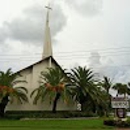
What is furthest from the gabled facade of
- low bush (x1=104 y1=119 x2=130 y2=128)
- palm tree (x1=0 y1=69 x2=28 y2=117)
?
low bush (x1=104 y1=119 x2=130 y2=128)

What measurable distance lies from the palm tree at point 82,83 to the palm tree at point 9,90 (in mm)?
7246

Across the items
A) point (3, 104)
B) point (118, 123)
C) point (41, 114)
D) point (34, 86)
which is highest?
point (34, 86)

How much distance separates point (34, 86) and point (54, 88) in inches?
256

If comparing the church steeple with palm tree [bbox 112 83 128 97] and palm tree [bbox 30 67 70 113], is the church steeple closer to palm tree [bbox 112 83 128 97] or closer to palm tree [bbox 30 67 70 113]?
palm tree [bbox 30 67 70 113]

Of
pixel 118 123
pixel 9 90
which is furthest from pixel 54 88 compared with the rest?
pixel 118 123

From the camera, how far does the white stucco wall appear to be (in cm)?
4881

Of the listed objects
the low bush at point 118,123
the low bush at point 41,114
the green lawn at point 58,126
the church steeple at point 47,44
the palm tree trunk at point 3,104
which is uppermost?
the church steeple at point 47,44

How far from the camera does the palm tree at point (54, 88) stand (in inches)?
1729

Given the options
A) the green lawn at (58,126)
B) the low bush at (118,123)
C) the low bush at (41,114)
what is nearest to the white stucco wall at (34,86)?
the low bush at (41,114)

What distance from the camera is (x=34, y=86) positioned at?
49688 mm

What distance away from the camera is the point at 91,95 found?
154ft

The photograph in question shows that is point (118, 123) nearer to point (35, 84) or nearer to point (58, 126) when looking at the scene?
point (58, 126)

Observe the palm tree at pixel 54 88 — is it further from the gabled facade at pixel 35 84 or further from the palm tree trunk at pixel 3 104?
the palm tree trunk at pixel 3 104

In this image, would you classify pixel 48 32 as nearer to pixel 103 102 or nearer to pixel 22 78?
pixel 22 78
